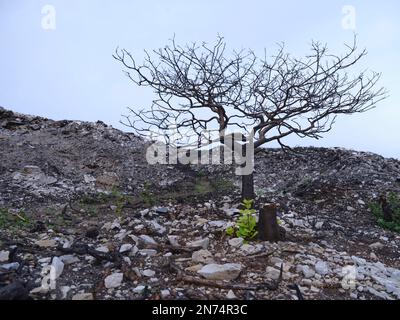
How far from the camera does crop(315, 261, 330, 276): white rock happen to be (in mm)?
3944

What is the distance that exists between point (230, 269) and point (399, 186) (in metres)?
6.00

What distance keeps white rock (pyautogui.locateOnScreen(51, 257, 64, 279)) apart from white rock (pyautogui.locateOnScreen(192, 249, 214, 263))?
56.4 inches

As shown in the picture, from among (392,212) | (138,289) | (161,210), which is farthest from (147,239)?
(392,212)

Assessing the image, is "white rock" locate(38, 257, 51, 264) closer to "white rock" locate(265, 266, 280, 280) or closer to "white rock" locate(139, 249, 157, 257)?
"white rock" locate(139, 249, 157, 257)

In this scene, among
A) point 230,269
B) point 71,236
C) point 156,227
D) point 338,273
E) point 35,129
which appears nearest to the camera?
point 230,269

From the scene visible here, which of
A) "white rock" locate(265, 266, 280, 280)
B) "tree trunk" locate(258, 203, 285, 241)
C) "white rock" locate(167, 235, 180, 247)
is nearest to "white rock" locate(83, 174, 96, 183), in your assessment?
"white rock" locate(167, 235, 180, 247)

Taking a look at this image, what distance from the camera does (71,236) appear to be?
5.05 meters

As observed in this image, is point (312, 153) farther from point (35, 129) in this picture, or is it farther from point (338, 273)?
point (35, 129)

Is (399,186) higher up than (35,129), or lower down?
lower down

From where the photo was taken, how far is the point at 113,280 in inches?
141

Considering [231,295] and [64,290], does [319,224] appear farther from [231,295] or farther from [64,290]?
[64,290]

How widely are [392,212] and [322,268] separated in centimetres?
329
